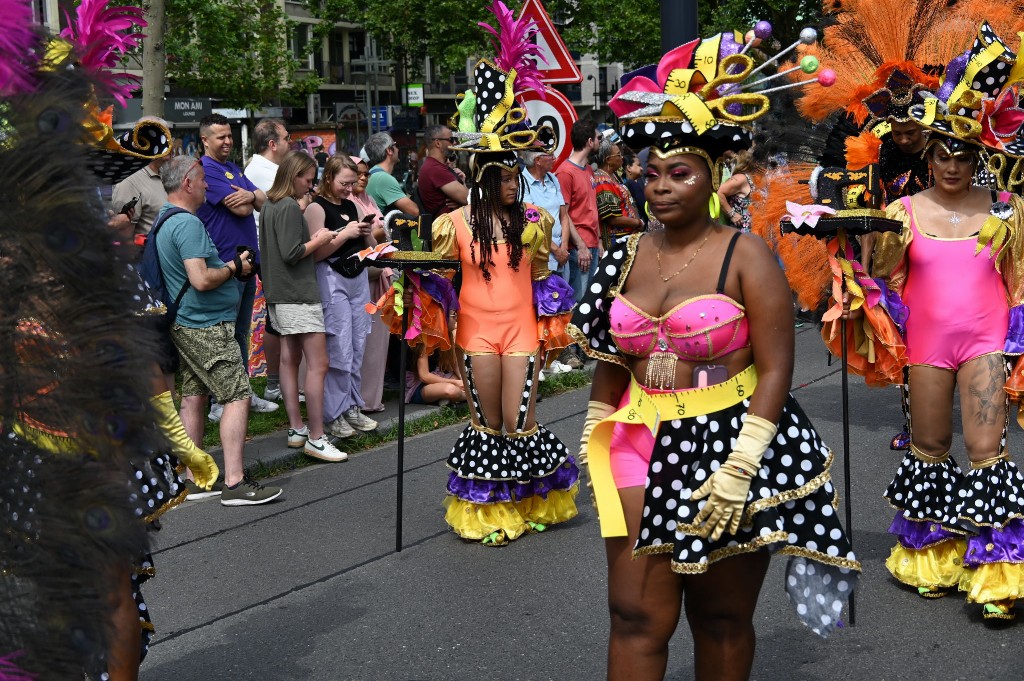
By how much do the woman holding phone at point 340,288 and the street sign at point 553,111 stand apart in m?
1.33

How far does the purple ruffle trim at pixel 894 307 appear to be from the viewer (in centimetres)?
550

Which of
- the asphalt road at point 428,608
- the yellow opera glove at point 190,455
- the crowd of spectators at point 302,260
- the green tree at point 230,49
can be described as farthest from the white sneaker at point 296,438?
the green tree at point 230,49

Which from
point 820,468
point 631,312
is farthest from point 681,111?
point 820,468

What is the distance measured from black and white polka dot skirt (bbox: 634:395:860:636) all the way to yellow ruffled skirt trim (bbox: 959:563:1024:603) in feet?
6.02

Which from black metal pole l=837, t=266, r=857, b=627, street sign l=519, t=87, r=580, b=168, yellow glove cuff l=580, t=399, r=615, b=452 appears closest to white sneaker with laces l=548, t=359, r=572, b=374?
street sign l=519, t=87, r=580, b=168

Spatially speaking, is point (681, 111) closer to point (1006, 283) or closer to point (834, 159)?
point (1006, 283)

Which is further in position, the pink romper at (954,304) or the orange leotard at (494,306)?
the orange leotard at (494,306)

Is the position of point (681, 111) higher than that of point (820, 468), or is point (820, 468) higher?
point (681, 111)

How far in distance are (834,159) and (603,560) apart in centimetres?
270

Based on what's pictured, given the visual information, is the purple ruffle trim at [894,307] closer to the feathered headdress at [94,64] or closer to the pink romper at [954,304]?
the pink romper at [954,304]

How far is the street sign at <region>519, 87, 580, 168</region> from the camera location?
827 centimetres

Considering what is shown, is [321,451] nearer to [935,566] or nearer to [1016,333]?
[935,566]

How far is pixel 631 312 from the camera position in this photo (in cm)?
371

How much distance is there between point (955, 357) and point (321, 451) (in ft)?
14.4
